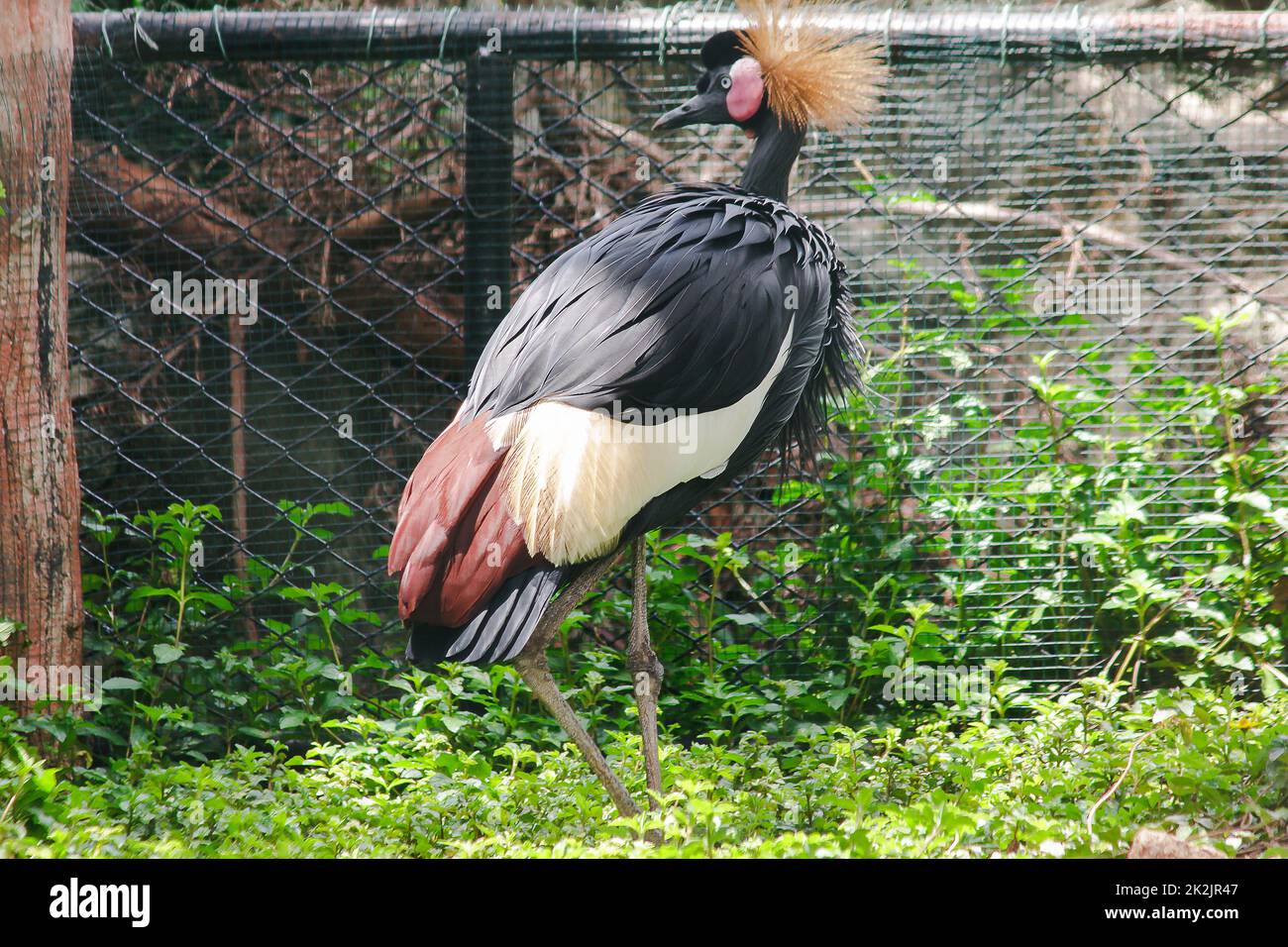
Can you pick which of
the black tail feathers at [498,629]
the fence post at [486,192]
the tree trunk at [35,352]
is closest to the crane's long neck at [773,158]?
the fence post at [486,192]

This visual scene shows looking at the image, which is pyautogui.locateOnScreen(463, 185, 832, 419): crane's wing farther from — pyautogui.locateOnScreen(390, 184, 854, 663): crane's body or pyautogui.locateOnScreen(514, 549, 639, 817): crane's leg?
pyautogui.locateOnScreen(514, 549, 639, 817): crane's leg

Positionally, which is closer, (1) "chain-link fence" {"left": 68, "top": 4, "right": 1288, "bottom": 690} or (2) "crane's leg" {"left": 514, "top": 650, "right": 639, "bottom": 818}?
(2) "crane's leg" {"left": 514, "top": 650, "right": 639, "bottom": 818}

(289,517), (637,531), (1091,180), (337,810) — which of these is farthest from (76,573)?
(1091,180)

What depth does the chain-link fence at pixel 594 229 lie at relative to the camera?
401 cm

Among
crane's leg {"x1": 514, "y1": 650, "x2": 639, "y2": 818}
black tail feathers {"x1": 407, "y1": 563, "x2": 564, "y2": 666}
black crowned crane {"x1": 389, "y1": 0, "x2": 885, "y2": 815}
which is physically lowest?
crane's leg {"x1": 514, "y1": 650, "x2": 639, "y2": 818}

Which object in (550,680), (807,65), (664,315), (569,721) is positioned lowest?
(569,721)

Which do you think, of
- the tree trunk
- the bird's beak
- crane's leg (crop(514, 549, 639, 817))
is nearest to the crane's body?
crane's leg (crop(514, 549, 639, 817))

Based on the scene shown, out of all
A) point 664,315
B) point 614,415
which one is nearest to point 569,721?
point 614,415

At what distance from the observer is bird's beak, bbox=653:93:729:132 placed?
361 cm

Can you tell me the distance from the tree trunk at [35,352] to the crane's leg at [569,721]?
61.2 inches

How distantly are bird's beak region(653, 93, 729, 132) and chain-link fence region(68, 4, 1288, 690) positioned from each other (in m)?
0.50

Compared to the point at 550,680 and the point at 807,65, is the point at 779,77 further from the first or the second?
the point at 550,680

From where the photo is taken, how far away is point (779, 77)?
140 inches

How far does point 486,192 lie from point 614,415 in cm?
159
